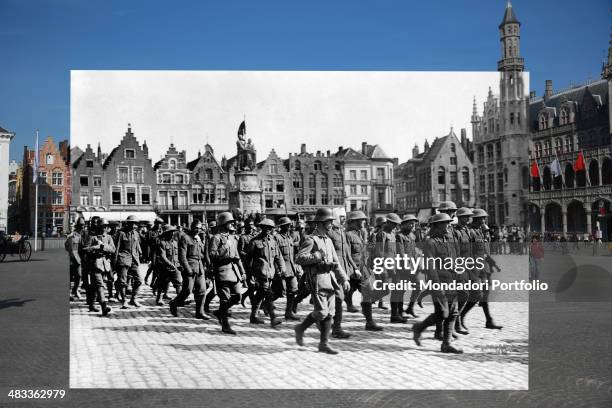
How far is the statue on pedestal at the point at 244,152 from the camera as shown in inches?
302

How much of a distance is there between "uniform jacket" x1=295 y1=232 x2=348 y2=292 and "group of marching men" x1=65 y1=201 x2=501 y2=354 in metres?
0.01

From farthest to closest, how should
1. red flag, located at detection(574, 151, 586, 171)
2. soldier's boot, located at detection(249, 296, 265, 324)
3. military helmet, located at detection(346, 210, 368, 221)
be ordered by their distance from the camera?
1. soldier's boot, located at detection(249, 296, 265, 324)
2. red flag, located at detection(574, 151, 586, 171)
3. military helmet, located at detection(346, 210, 368, 221)

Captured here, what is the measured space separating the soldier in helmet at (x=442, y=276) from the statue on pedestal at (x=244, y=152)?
246 cm

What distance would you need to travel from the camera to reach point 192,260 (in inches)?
400

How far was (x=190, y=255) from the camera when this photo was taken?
10.2 m

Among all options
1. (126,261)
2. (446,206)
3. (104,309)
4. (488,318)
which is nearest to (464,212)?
(446,206)

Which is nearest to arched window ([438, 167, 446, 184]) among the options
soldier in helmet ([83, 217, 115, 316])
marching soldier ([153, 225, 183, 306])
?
marching soldier ([153, 225, 183, 306])

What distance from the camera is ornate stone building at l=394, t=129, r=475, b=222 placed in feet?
24.8

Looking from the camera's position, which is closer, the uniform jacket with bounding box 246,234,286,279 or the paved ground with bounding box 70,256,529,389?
the paved ground with bounding box 70,256,529,389

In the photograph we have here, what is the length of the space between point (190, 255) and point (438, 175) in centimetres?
465

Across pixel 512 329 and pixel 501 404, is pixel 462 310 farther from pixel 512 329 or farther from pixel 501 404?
pixel 501 404

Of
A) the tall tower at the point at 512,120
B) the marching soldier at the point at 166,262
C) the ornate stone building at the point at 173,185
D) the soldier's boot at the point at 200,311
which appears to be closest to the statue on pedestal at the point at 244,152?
the ornate stone building at the point at 173,185

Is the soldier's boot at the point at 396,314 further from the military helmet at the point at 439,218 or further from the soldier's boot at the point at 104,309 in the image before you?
the soldier's boot at the point at 104,309

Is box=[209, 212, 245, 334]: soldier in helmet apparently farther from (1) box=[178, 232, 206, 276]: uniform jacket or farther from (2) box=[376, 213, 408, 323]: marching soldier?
(2) box=[376, 213, 408, 323]: marching soldier
